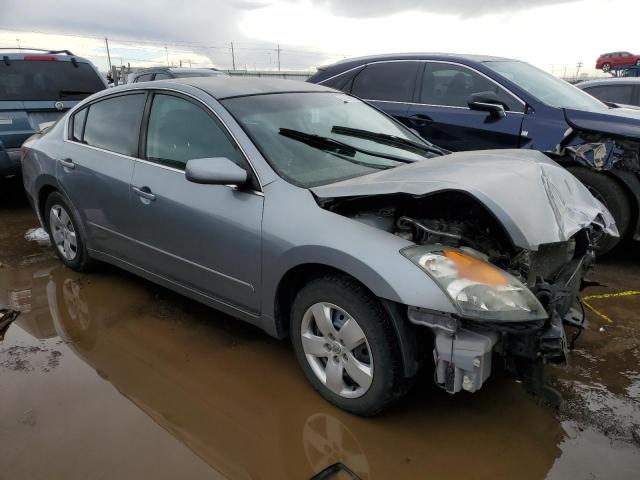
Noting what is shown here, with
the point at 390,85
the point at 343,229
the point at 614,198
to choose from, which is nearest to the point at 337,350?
the point at 343,229

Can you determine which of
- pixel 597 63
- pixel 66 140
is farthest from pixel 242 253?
pixel 597 63

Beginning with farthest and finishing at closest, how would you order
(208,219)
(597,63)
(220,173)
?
(597,63), (208,219), (220,173)

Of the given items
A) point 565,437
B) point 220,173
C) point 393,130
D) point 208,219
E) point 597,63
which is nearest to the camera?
point 565,437

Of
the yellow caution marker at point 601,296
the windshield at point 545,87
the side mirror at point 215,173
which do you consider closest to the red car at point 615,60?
the windshield at point 545,87

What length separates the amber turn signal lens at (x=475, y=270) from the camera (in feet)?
7.25

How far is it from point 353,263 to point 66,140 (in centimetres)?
315

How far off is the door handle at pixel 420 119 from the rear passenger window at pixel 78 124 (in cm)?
327

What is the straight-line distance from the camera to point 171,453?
236cm

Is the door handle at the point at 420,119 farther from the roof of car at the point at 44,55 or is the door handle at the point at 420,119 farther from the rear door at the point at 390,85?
the roof of car at the point at 44,55

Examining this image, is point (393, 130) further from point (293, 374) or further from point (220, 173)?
point (293, 374)

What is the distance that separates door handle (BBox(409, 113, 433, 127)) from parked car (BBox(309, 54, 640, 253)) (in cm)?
1

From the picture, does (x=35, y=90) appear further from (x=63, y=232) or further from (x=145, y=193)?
(x=145, y=193)

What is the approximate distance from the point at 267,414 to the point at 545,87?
14.7 ft

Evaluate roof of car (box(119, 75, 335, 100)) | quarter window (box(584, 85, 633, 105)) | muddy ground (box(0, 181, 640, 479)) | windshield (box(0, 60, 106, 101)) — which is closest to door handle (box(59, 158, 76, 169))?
roof of car (box(119, 75, 335, 100))
